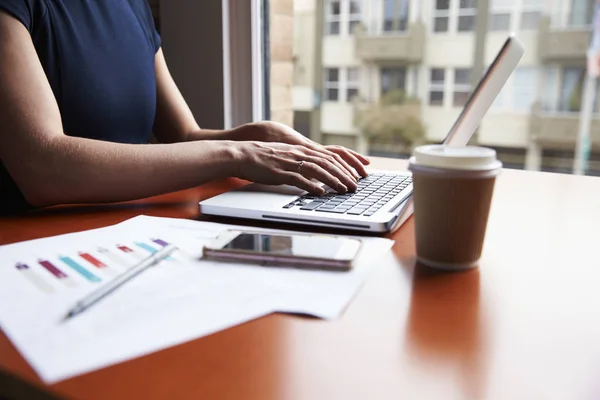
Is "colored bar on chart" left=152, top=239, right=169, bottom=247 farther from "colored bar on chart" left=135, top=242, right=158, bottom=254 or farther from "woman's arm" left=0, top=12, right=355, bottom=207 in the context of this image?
"woman's arm" left=0, top=12, right=355, bottom=207

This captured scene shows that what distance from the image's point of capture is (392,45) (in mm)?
5621

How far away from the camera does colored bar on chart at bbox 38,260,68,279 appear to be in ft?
1.71

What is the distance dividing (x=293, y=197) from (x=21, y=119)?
1.34ft

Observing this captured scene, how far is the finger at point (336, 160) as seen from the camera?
847 mm

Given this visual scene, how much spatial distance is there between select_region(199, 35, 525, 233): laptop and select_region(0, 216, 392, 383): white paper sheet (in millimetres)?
52

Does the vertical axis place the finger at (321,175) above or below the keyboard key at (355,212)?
above

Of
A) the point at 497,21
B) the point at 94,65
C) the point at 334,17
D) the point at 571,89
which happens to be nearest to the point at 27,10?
the point at 94,65

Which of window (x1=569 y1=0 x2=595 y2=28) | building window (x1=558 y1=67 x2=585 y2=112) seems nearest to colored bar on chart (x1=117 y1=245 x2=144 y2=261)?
window (x1=569 y1=0 x2=595 y2=28)

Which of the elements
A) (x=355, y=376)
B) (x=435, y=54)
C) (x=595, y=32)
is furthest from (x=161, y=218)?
(x=435, y=54)

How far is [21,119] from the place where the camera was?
76 centimetres

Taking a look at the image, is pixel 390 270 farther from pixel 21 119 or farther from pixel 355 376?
pixel 21 119

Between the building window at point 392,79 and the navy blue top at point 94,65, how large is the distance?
487 centimetres

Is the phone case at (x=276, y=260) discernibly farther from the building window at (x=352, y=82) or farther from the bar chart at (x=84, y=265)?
the building window at (x=352, y=82)

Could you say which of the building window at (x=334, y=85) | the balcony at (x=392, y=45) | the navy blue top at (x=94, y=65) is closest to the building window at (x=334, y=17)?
the balcony at (x=392, y=45)
